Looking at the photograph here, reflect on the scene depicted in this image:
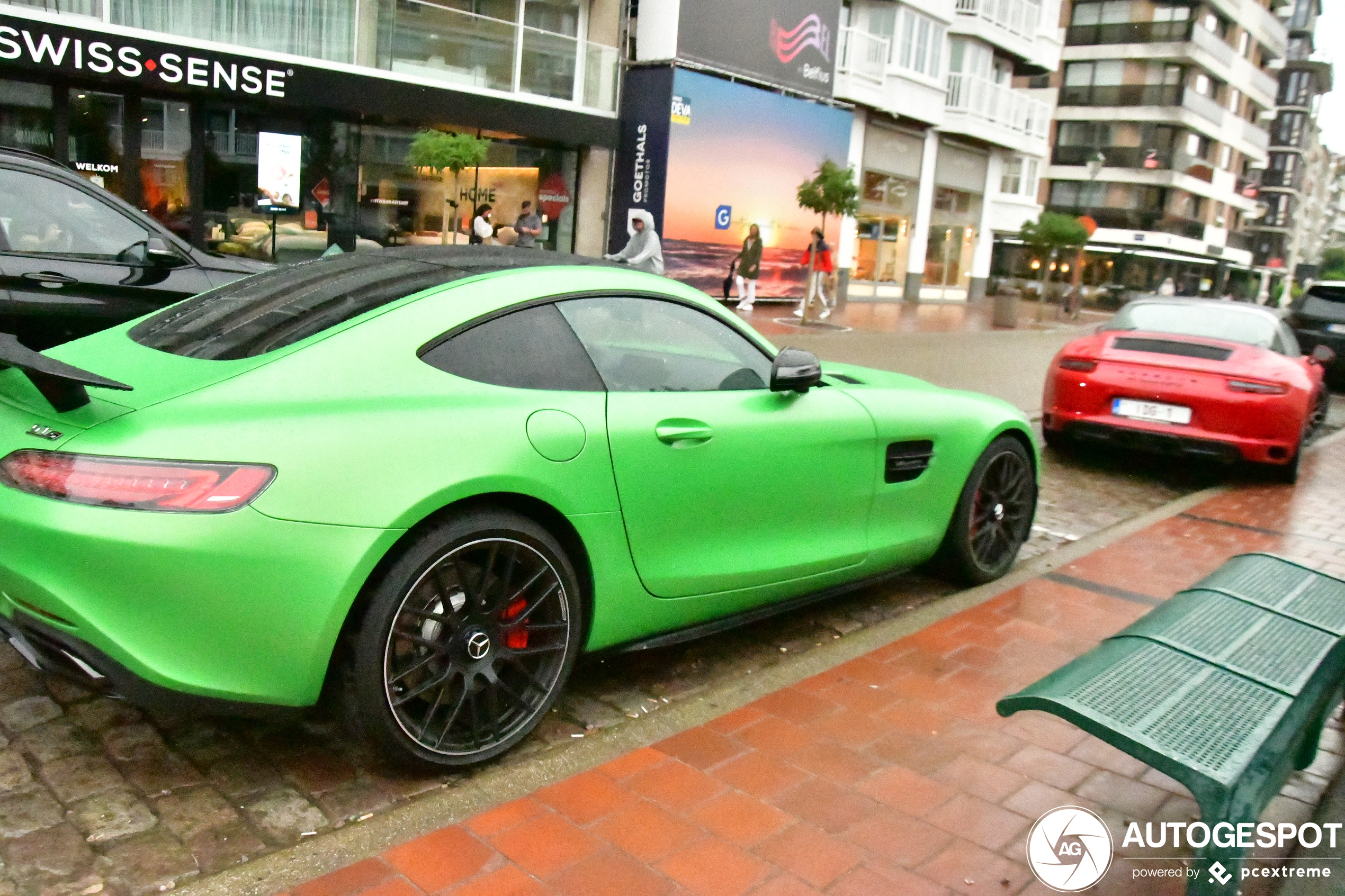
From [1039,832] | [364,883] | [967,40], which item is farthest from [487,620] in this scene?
[967,40]

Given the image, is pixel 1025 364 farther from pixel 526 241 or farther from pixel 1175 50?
pixel 1175 50

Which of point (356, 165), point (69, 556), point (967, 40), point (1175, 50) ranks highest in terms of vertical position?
point (1175, 50)

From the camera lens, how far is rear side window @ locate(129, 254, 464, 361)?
3053mm

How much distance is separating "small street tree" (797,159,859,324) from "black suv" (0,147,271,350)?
15107 mm

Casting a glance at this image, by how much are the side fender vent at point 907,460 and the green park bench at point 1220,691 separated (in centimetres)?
119

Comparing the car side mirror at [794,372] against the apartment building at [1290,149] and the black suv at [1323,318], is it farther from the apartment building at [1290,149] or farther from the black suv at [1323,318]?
the apartment building at [1290,149]

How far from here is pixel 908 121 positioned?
30.3 m

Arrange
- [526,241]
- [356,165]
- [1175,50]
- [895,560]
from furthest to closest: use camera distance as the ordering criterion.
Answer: [1175,50] < [526,241] < [356,165] < [895,560]

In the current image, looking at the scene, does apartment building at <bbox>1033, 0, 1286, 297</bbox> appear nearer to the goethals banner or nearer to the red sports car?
the goethals banner

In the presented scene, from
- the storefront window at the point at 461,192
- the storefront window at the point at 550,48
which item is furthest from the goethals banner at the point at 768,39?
the storefront window at the point at 461,192

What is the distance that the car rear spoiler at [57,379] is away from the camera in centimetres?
265

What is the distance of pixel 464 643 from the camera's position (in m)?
2.95

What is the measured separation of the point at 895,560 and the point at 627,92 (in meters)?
18.6

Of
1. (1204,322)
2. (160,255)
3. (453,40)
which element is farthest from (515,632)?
(453,40)
